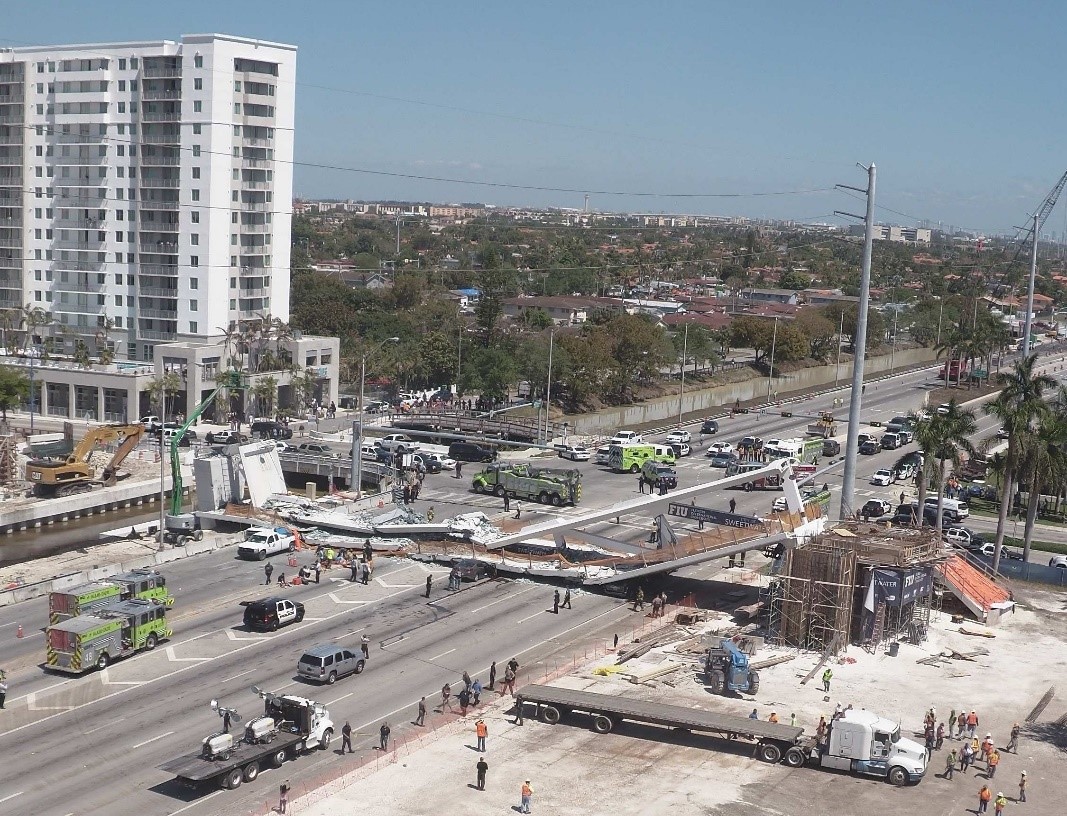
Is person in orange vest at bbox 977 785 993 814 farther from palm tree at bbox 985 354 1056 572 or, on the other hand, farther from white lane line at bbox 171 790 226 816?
palm tree at bbox 985 354 1056 572

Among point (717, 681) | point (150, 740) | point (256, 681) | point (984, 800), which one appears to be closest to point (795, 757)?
point (984, 800)

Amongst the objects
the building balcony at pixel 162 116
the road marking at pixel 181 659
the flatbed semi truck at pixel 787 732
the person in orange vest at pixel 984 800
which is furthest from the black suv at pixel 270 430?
the person in orange vest at pixel 984 800

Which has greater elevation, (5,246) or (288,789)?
(5,246)

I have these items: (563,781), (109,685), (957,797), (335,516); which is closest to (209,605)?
(109,685)

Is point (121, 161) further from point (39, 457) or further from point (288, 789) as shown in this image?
point (288, 789)

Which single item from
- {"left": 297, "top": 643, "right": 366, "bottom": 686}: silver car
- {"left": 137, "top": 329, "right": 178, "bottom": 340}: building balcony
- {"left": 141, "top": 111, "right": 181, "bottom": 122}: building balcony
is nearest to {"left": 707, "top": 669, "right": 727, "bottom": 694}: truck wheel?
{"left": 297, "top": 643, "right": 366, "bottom": 686}: silver car

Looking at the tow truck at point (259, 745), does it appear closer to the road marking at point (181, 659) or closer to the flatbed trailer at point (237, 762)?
the flatbed trailer at point (237, 762)

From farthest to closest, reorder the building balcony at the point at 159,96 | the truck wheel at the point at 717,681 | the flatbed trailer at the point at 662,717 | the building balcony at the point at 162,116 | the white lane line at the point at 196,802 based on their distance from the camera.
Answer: the building balcony at the point at 162,116, the building balcony at the point at 159,96, the truck wheel at the point at 717,681, the flatbed trailer at the point at 662,717, the white lane line at the point at 196,802
